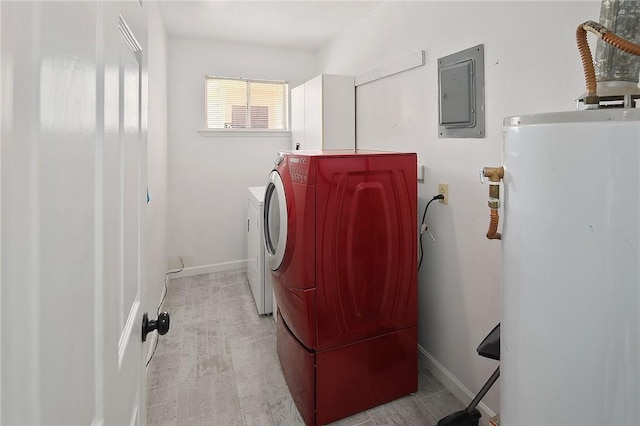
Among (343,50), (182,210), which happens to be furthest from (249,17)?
(182,210)

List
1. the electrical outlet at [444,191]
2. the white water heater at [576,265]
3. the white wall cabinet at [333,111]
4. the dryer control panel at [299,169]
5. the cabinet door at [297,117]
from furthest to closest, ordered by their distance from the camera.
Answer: the cabinet door at [297,117] < the white wall cabinet at [333,111] < the electrical outlet at [444,191] < the dryer control panel at [299,169] < the white water heater at [576,265]

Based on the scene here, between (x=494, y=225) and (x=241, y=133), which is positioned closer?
(x=494, y=225)

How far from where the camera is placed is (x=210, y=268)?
4090 millimetres

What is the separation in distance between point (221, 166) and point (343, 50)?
186 cm

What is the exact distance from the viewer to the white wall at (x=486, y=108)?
1.48 metres

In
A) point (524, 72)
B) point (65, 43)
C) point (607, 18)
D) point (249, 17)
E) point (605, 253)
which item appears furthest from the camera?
point (249, 17)

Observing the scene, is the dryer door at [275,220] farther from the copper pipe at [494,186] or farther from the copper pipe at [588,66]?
the copper pipe at [588,66]

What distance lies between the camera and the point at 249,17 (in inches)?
124

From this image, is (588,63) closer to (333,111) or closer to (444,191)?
(444,191)

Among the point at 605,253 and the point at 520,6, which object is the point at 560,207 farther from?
the point at 520,6

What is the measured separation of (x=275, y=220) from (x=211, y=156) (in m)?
2.25

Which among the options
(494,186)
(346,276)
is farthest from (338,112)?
(494,186)

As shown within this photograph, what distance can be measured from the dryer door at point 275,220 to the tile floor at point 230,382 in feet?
2.53

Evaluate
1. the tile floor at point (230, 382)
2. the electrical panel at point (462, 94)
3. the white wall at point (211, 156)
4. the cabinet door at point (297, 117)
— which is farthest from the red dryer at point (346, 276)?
the white wall at point (211, 156)
